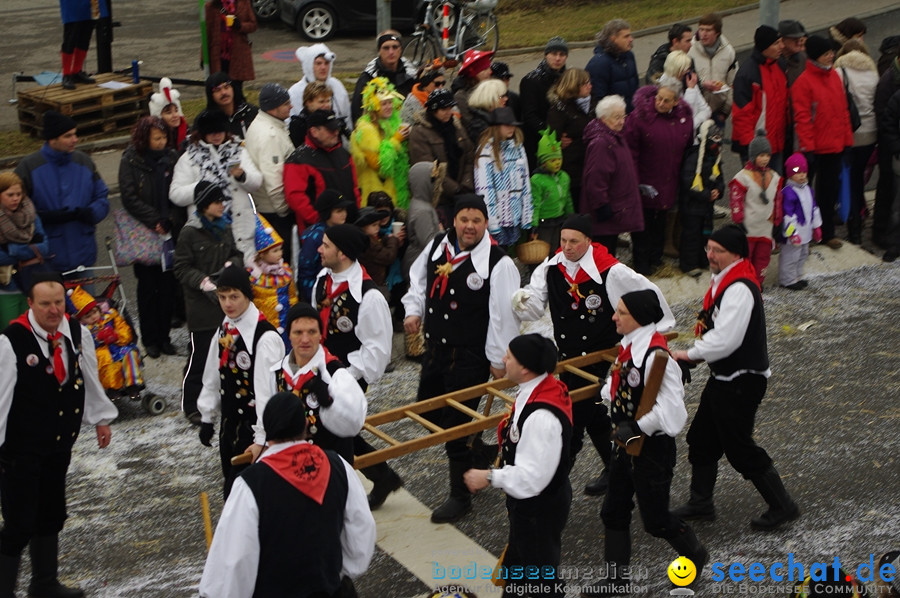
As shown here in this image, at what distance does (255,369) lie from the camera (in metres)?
6.61

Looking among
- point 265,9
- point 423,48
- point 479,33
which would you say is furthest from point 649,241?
point 265,9

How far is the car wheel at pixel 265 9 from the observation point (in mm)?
20516

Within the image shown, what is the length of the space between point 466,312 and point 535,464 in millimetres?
1929

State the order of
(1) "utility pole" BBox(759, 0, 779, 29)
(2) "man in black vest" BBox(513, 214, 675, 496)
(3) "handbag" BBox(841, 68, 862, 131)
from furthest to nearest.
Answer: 1. (1) "utility pole" BBox(759, 0, 779, 29)
2. (3) "handbag" BBox(841, 68, 862, 131)
3. (2) "man in black vest" BBox(513, 214, 675, 496)

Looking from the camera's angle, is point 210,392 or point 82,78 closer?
point 210,392

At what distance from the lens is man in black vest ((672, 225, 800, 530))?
22.6 feet

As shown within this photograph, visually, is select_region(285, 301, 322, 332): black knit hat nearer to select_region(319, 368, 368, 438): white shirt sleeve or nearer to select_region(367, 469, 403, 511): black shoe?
select_region(319, 368, 368, 438): white shirt sleeve

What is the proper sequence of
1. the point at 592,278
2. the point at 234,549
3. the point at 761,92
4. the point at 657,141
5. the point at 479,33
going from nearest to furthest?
the point at 234,549, the point at 592,278, the point at 657,141, the point at 761,92, the point at 479,33

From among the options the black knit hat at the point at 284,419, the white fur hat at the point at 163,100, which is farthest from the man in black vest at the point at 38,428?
the white fur hat at the point at 163,100

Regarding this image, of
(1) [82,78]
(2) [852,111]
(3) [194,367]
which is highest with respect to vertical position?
(1) [82,78]

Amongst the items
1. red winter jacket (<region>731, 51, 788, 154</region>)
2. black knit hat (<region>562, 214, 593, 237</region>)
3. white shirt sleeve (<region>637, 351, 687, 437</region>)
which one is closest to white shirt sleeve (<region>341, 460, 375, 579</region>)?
white shirt sleeve (<region>637, 351, 687, 437</region>)

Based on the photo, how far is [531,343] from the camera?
5.82 meters

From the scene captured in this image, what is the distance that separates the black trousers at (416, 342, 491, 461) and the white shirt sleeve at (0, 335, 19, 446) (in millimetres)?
2575

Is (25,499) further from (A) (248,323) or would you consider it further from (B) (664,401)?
(B) (664,401)
